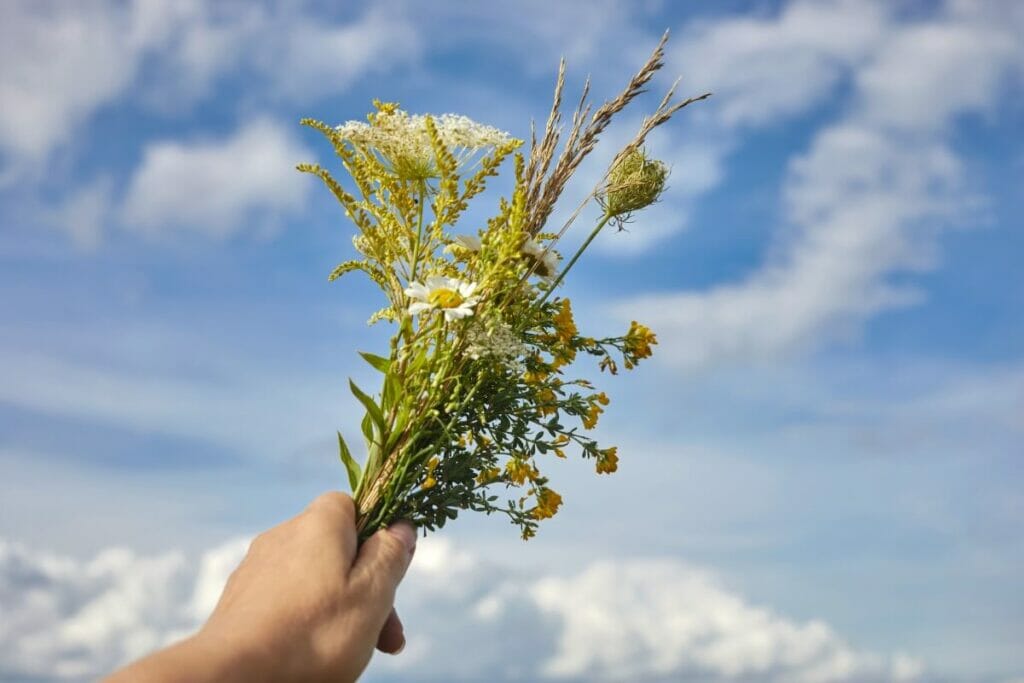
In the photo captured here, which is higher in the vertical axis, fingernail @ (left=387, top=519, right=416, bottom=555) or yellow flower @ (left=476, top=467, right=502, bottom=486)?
yellow flower @ (left=476, top=467, right=502, bottom=486)

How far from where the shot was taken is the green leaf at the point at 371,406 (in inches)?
138

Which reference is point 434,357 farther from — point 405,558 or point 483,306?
→ point 405,558

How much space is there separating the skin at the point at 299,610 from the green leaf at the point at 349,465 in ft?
1.72

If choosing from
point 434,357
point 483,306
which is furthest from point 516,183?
point 434,357

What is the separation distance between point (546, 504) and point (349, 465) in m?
0.88

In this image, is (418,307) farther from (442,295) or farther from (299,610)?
(299,610)

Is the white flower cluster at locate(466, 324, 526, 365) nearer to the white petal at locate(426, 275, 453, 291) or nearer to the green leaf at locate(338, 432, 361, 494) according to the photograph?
the white petal at locate(426, 275, 453, 291)

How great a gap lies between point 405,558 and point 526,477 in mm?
940

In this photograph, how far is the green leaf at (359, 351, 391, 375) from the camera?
11.5 ft

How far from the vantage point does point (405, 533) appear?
3221 millimetres

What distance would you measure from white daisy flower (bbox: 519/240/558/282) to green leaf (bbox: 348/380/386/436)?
2.85ft

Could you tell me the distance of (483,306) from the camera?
141 inches

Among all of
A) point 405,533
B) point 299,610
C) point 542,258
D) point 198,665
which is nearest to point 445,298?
point 542,258

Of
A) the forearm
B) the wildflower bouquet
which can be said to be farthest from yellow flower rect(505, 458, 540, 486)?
the forearm
